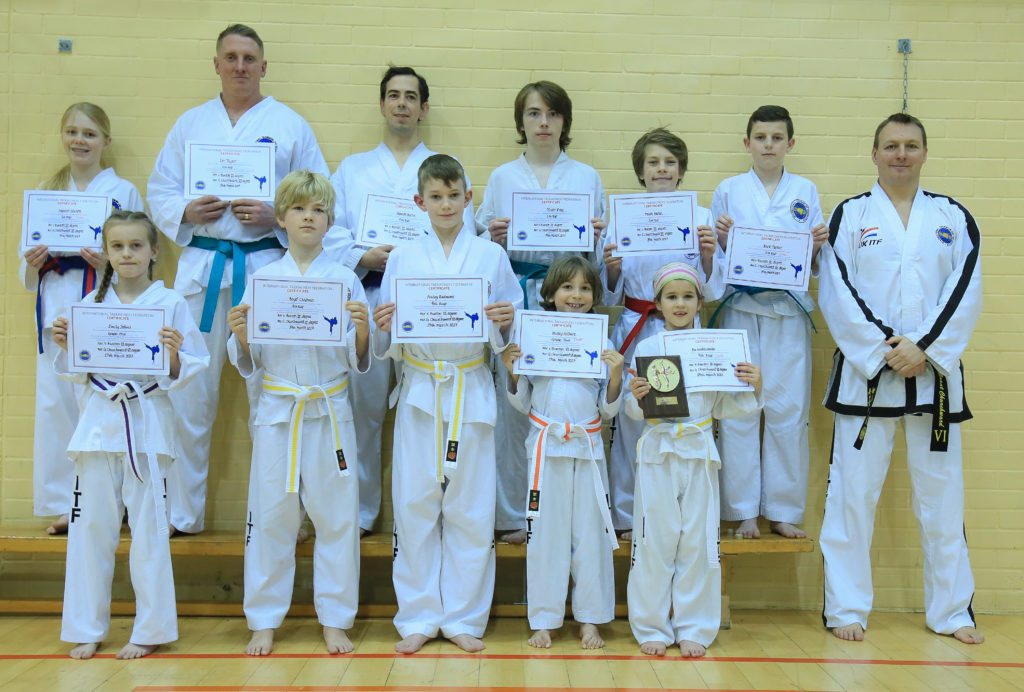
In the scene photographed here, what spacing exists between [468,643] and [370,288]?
5.67 ft

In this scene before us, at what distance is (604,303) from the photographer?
4609mm

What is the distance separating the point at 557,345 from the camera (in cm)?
398

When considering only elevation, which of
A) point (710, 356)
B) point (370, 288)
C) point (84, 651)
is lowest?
point (84, 651)

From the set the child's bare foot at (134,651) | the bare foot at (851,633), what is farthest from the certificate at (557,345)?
the child's bare foot at (134,651)

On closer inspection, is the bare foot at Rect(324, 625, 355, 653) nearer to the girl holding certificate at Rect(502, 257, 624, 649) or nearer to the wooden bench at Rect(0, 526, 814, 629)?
the wooden bench at Rect(0, 526, 814, 629)

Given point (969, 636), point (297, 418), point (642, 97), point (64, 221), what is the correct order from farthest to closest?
point (642, 97) → point (64, 221) → point (969, 636) → point (297, 418)

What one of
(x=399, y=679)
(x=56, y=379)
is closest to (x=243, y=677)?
(x=399, y=679)

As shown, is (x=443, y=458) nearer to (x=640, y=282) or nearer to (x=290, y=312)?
(x=290, y=312)

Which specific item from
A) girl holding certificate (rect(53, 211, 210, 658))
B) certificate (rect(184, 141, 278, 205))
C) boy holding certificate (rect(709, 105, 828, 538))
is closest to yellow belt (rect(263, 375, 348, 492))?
girl holding certificate (rect(53, 211, 210, 658))

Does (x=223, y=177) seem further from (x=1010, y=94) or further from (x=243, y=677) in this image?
(x=1010, y=94)

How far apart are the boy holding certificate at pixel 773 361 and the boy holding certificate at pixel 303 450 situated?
182 cm

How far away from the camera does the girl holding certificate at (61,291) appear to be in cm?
455

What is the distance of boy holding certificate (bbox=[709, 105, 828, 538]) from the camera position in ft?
14.9

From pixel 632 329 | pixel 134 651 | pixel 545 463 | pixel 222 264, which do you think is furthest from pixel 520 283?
pixel 134 651
